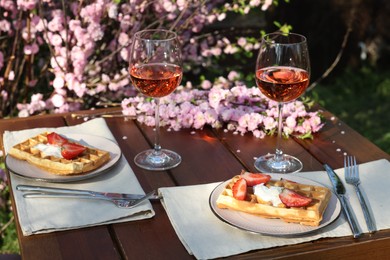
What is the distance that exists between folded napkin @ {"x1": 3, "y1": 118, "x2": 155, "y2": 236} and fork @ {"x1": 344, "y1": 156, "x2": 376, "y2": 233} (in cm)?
49

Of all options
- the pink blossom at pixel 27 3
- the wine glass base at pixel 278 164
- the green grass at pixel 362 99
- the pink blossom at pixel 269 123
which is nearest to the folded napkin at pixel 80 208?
the wine glass base at pixel 278 164

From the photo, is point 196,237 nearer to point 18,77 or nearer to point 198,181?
point 198,181

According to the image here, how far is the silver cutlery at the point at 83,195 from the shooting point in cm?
165

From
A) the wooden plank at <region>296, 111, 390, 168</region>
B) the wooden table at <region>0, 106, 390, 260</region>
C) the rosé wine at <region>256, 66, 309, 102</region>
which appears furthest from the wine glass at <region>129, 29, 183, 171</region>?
the wooden plank at <region>296, 111, 390, 168</region>

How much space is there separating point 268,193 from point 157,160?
0.47 m

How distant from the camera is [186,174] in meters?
1.85

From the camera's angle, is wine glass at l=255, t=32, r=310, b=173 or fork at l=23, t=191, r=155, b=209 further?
wine glass at l=255, t=32, r=310, b=173

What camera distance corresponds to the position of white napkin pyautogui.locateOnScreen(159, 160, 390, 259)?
1.46 m

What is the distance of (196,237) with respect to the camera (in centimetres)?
150

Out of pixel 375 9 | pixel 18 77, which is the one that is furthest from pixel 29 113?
pixel 375 9

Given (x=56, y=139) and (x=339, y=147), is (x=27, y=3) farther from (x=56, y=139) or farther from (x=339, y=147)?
Result: (x=339, y=147)

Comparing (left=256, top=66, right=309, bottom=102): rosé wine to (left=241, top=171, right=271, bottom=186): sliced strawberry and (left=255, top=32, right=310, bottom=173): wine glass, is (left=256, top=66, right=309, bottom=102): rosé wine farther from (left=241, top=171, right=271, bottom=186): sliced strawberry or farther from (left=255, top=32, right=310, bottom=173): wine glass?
(left=241, top=171, right=271, bottom=186): sliced strawberry

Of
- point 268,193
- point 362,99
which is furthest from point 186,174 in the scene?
point 362,99

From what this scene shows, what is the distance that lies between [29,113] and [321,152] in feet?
5.23
